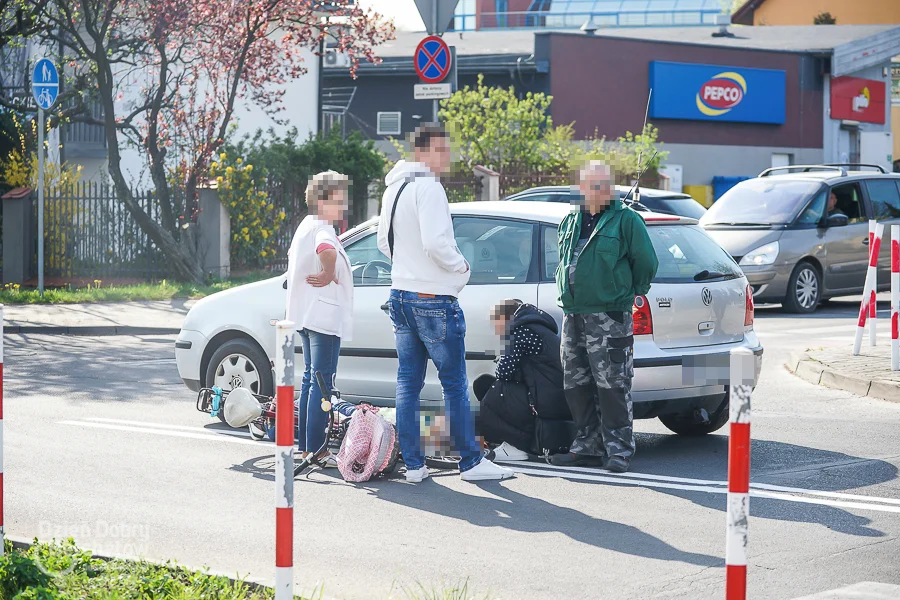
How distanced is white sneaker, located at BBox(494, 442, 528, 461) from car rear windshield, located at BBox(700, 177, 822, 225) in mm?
10394

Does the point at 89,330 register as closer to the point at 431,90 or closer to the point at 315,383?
the point at 431,90

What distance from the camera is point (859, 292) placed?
17.7 metres

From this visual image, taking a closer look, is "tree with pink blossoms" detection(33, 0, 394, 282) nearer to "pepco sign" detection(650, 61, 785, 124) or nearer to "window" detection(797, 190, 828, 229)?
"window" detection(797, 190, 828, 229)

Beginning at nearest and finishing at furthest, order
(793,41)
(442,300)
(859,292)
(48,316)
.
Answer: (442,300) < (48,316) < (859,292) < (793,41)

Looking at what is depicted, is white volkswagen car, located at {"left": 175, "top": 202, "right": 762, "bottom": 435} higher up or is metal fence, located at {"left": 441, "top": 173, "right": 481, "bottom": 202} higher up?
metal fence, located at {"left": 441, "top": 173, "right": 481, "bottom": 202}

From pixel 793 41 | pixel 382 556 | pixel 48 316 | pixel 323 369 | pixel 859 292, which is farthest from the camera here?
pixel 793 41

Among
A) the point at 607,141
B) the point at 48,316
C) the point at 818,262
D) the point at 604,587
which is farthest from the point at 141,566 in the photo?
the point at 607,141

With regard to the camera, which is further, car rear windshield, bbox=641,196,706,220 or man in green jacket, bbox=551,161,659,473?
car rear windshield, bbox=641,196,706,220

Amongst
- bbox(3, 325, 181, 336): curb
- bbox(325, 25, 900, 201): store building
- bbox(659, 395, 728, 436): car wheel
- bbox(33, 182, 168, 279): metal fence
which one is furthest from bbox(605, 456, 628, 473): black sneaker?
bbox(325, 25, 900, 201): store building

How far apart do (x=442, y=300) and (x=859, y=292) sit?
12.3m

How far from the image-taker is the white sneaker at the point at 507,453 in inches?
304

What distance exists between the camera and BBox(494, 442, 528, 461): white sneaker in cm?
772

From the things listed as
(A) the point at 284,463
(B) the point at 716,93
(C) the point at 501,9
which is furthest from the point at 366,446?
(C) the point at 501,9

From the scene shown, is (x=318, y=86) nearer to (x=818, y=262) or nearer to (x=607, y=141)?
(x=607, y=141)
